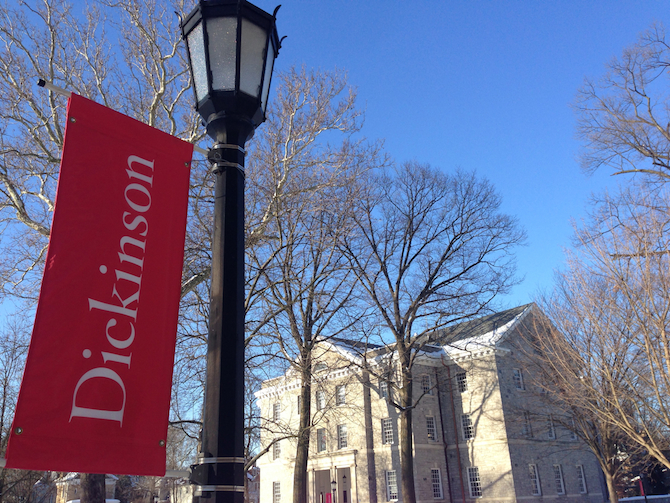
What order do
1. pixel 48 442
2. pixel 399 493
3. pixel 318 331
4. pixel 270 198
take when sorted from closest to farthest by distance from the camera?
pixel 48 442 → pixel 270 198 → pixel 318 331 → pixel 399 493

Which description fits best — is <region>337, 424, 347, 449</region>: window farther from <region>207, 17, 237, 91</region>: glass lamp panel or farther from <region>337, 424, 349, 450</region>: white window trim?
<region>207, 17, 237, 91</region>: glass lamp panel

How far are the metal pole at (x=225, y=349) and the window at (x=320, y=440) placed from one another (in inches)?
1454

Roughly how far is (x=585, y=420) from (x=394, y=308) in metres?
10.6

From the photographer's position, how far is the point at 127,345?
2.89 m

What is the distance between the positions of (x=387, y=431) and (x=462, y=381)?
615 cm

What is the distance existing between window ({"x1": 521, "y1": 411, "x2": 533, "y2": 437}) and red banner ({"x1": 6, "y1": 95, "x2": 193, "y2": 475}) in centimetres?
3270

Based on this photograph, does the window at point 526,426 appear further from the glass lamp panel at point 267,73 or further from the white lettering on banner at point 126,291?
the white lettering on banner at point 126,291

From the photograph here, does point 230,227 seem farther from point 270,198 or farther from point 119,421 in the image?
point 270,198

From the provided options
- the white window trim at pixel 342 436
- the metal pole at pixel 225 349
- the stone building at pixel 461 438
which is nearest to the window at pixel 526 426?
the stone building at pixel 461 438

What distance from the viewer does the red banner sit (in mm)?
2596

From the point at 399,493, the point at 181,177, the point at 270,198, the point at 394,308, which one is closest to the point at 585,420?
the point at 394,308

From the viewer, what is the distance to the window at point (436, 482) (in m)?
32.3

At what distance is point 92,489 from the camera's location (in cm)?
1063

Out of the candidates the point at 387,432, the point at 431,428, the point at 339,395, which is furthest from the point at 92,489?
the point at 431,428
